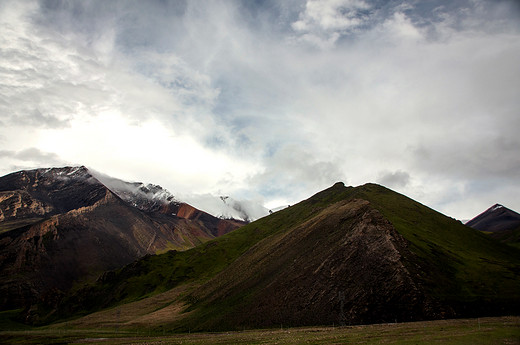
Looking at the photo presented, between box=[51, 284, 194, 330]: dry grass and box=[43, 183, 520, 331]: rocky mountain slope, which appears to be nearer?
box=[43, 183, 520, 331]: rocky mountain slope

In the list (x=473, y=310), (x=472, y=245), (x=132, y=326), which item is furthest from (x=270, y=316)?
(x=472, y=245)

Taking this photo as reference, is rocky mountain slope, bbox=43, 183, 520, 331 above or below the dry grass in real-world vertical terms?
above

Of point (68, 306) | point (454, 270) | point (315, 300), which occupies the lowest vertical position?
point (68, 306)

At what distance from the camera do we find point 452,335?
4300 cm

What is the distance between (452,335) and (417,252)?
150 ft

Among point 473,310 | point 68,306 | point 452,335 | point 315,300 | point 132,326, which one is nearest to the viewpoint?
point 452,335

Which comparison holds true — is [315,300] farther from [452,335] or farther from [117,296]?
[117,296]

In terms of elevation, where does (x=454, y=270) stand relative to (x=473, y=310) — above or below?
above

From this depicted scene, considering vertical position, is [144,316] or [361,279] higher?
[361,279]

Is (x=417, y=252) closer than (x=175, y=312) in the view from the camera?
Yes

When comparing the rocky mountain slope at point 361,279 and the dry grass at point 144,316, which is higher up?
the rocky mountain slope at point 361,279

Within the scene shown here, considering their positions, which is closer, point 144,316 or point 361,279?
point 361,279

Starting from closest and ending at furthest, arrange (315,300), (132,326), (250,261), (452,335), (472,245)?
(452,335), (315,300), (132,326), (472,245), (250,261)

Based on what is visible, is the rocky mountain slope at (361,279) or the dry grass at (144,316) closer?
the rocky mountain slope at (361,279)
